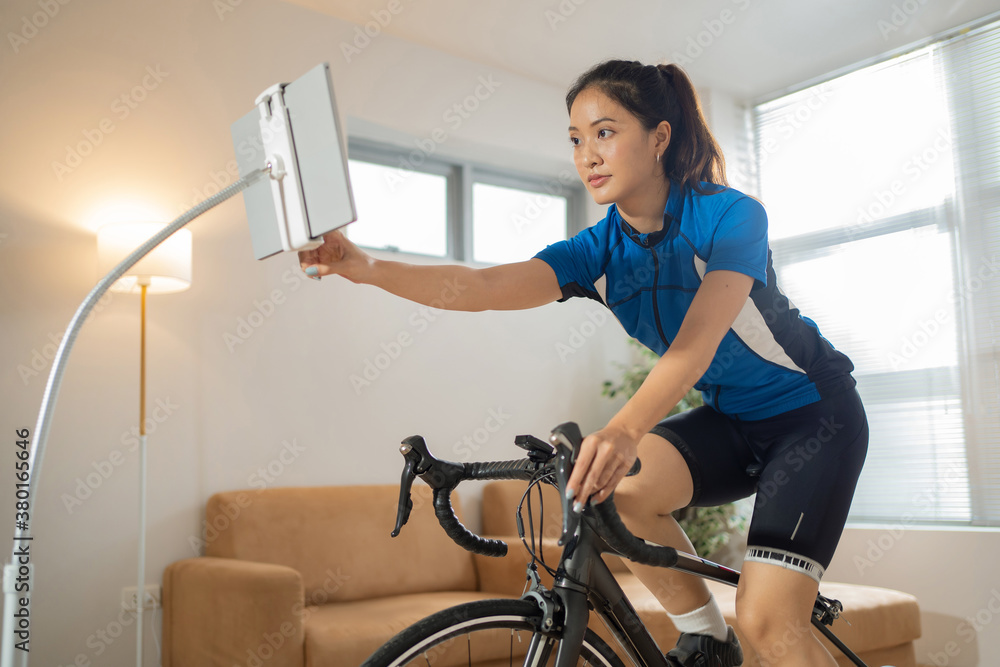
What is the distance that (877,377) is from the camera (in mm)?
3777

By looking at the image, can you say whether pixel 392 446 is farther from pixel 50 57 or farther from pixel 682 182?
pixel 682 182

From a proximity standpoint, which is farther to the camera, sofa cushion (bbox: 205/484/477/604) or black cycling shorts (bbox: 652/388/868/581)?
sofa cushion (bbox: 205/484/477/604)

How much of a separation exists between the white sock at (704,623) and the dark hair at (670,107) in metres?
0.75

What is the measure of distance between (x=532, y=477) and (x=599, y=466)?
0.16 metres

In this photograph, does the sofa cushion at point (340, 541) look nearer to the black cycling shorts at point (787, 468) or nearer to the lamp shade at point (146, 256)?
the lamp shade at point (146, 256)

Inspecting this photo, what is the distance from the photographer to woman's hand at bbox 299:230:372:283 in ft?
4.04

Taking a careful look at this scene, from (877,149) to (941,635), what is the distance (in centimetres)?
A: 230

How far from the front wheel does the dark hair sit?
798 mm

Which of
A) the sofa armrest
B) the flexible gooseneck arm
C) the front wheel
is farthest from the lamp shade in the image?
the front wheel

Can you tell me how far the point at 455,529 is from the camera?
1.14 meters

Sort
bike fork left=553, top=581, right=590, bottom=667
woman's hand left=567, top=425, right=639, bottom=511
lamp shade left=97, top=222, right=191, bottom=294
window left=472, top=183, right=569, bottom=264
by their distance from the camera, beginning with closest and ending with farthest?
woman's hand left=567, top=425, right=639, bottom=511 → bike fork left=553, top=581, right=590, bottom=667 → lamp shade left=97, top=222, right=191, bottom=294 → window left=472, top=183, right=569, bottom=264

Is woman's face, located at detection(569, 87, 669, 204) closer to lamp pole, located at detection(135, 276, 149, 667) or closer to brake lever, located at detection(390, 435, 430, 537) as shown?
brake lever, located at detection(390, 435, 430, 537)

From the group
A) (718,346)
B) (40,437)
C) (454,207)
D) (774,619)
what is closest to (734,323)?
(718,346)

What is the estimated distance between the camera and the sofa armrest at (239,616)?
2268 mm
